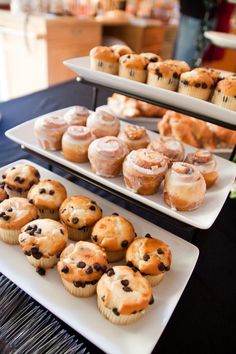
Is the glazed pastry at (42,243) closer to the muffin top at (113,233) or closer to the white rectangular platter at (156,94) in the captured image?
the muffin top at (113,233)

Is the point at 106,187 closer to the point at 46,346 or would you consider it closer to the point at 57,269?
the point at 57,269

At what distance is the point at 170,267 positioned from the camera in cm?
64

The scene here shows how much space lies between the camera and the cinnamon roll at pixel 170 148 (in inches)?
29.1

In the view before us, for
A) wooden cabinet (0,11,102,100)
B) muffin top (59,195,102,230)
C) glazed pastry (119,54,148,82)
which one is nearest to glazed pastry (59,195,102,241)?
muffin top (59,195,102,230)

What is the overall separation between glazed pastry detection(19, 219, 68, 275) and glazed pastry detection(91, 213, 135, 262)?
0.08 metres

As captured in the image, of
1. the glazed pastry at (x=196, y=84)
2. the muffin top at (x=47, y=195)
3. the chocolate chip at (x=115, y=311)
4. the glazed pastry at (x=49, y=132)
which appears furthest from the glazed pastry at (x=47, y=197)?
the glazed pastry at (x=196, y=84)

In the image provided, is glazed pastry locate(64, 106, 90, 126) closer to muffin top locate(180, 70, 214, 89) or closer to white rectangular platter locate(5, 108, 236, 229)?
white rectangular platter locate(5, 108, 236, 229)

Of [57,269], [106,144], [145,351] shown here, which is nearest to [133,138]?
[106,144]

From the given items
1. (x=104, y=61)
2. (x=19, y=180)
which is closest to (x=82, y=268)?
(x=19, y=180)

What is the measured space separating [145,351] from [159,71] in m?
0.62

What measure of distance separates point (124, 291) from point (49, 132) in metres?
0.44

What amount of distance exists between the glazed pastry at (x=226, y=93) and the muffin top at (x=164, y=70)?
112 mm

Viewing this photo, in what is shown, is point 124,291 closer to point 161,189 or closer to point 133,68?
point 161,189

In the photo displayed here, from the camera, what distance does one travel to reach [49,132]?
76 cm
